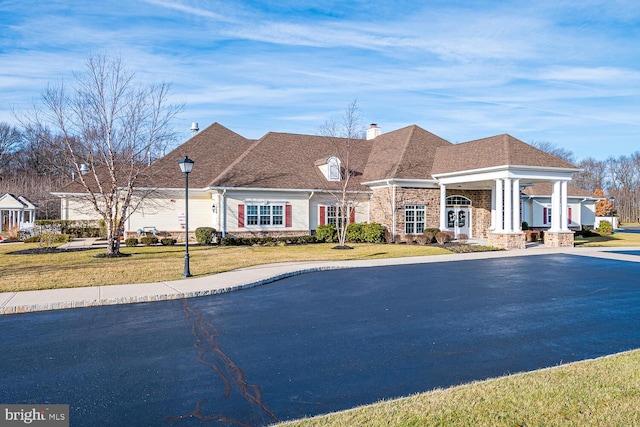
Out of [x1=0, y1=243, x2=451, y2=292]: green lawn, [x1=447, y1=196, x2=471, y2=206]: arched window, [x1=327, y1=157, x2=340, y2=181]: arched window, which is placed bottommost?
[x1=0, y1=243, x2=451, y2=292]: green lawn

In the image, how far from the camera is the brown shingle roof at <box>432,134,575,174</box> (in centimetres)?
2253

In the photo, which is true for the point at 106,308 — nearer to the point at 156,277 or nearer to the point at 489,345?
the point at 156,277

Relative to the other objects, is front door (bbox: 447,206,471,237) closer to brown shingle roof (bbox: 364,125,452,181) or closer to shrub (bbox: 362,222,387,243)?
brown shingle roof (bbox: 364,125,452,181)

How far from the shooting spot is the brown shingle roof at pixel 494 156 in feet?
73.9

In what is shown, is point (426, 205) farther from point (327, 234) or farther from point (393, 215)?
point (327, 234)

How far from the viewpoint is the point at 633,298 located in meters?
10.4

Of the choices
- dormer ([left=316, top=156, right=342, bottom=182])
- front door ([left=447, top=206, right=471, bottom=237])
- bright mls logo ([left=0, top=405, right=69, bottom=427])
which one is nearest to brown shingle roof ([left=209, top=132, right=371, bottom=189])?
dormer ([left=316, top=156, right=342, bottom=182])

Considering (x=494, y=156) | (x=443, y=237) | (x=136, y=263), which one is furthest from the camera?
(x=443, y=237)

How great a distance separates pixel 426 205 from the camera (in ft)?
86.1

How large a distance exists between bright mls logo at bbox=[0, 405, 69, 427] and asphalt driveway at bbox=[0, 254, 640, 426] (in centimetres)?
12

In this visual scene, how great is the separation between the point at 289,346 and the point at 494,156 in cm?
1932

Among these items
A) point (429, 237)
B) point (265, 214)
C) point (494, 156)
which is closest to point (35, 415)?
point (265, 214)

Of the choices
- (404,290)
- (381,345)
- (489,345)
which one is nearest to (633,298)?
(404,290)

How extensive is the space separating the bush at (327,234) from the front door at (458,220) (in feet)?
22.6
